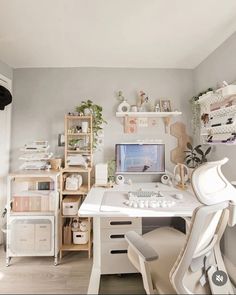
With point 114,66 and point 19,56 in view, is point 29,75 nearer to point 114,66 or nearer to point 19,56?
point 19,56

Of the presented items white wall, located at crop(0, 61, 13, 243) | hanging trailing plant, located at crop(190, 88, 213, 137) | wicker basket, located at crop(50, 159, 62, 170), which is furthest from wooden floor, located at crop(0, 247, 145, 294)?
hanging trailing plant, located at crop(190, 88, 213, 137)

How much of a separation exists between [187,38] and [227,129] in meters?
0.95

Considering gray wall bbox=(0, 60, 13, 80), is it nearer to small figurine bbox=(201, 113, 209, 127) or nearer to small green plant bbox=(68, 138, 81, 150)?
small green plant bbox=(68, 138, 81, 150)

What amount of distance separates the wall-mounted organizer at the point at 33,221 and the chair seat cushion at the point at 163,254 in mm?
1061

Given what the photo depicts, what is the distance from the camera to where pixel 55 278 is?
1933mm

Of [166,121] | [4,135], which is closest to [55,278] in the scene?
[4,135]

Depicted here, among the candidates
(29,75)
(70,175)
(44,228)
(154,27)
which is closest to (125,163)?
(70,175)

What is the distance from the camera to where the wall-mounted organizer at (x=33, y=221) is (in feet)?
7.07

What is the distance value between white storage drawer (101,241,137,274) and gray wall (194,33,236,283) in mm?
955

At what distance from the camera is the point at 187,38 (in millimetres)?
1978

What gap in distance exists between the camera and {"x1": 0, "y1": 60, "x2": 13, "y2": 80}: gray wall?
8.13 feet

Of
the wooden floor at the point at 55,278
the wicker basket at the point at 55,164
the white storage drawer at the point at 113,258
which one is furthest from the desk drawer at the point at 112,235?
the wicker basket at the point at 55,164

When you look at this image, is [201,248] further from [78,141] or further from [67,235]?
[78,141]

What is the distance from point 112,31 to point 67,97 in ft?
3.59
